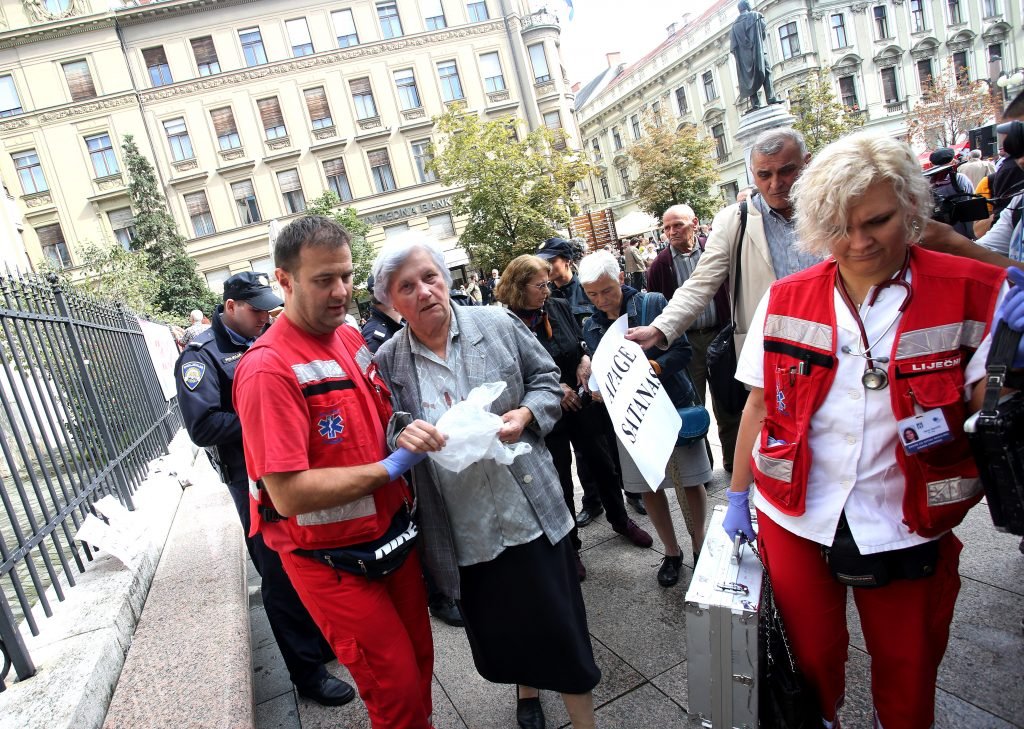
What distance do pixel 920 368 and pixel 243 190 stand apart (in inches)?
1328

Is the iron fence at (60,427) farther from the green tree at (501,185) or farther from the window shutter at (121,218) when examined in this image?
the window shutter at (121,218)

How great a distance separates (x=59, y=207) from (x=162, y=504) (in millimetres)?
32543

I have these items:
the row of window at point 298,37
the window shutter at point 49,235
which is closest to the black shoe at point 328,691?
the row of window at point 298,37

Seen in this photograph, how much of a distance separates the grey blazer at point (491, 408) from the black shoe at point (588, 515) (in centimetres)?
220

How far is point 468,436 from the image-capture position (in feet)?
5.89

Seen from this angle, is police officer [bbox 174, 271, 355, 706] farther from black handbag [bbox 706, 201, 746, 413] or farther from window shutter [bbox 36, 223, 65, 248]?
window shutter [bbox 36, 223, 65, 248]

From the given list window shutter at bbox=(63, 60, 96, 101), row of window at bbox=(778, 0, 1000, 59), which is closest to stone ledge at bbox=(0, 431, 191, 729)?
window shutter at bbox=(63, 60, 96, 101)

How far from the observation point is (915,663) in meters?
1.65

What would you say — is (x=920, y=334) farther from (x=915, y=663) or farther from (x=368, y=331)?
(x=368, y=331)

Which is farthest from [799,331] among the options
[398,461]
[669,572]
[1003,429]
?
[669,572]

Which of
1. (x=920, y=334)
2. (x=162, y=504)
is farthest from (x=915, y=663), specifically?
(x=162, y=504)

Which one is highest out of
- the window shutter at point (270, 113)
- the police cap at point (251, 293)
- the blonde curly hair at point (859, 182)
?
the window shutter at point (270, 113)

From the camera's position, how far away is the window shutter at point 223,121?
30.1 m

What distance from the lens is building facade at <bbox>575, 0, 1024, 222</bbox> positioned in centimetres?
3622
